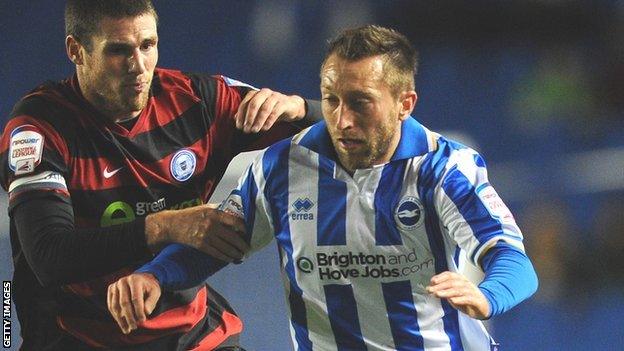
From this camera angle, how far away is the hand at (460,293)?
214cm

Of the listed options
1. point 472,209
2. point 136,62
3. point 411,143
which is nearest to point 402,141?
point 411,143

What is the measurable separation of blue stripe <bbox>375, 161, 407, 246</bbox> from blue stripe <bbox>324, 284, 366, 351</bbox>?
0.14 meters

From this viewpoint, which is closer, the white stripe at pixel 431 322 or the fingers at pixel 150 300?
the fingers at pixel 150 300

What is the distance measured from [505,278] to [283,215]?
58cm

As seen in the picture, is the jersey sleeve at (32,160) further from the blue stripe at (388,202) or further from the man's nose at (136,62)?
the blue stripe at (388,202)

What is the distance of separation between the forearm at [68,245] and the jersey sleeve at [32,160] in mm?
35

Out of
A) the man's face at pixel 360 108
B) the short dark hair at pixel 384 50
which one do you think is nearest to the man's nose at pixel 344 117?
the man's face at pixel 360 108

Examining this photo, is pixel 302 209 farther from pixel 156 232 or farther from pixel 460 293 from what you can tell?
pixel 460 293

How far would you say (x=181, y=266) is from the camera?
2635 millimetres

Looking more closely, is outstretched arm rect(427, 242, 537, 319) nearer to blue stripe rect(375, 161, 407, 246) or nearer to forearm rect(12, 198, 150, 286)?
blue stripe rect(375, 161, 407, 246)

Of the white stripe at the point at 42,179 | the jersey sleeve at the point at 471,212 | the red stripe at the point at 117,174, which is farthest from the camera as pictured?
the red stripe at the point at 117,174

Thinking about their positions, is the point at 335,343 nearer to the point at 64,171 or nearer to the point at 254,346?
the point at 64,171

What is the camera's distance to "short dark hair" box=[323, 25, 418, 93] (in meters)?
2.59

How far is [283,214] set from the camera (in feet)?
8.79
